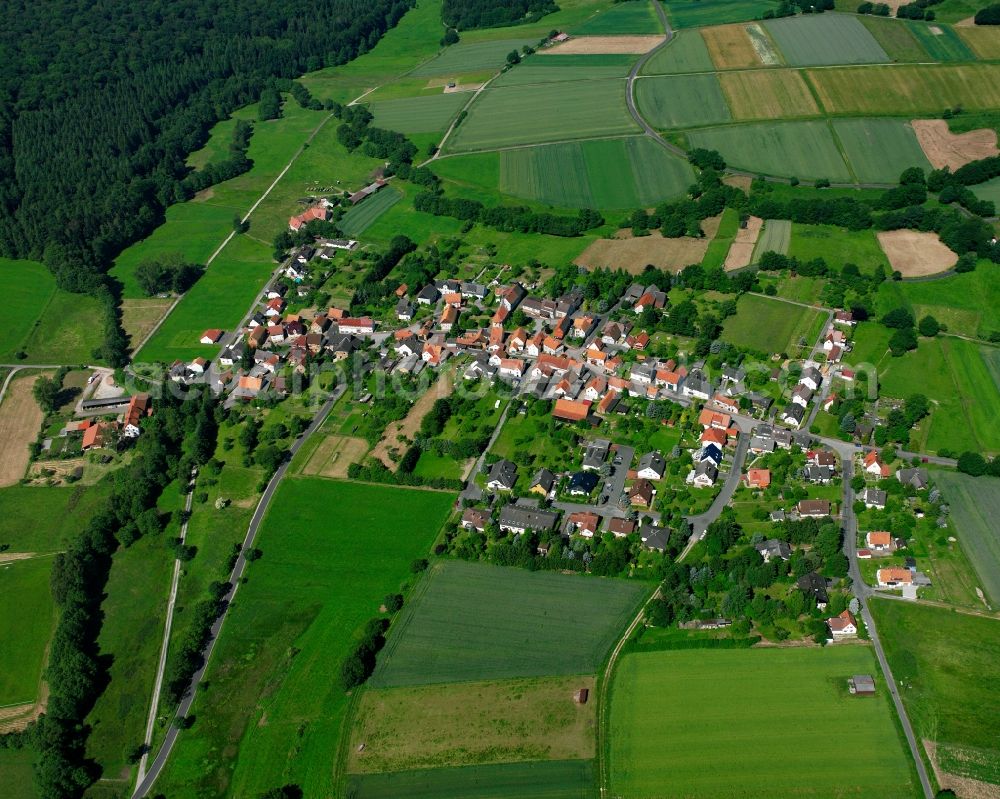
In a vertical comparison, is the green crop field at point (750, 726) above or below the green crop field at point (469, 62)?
below

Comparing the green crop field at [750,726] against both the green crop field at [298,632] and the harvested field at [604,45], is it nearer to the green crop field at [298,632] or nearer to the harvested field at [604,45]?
the green crop field at [298,632]

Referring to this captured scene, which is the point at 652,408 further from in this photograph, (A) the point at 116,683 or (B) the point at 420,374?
(A) the point at 116,683

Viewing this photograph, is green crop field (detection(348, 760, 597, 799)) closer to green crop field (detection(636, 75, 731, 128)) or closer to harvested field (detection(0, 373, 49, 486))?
harvested field (detection(0, 373, 49, 486))

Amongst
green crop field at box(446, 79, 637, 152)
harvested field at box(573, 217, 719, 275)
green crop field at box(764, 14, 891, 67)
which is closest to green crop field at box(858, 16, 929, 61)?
green crop field at box(764, 14, 891, 67)

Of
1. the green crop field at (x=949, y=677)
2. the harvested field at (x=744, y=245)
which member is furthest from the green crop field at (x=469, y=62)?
the green crop field at (x=949, y=677)

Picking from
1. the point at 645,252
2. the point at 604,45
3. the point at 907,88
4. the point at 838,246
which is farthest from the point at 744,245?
the point at 604,45

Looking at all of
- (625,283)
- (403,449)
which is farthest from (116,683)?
(625,283)

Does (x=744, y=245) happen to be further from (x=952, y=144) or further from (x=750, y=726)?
(x=750, y=726)
